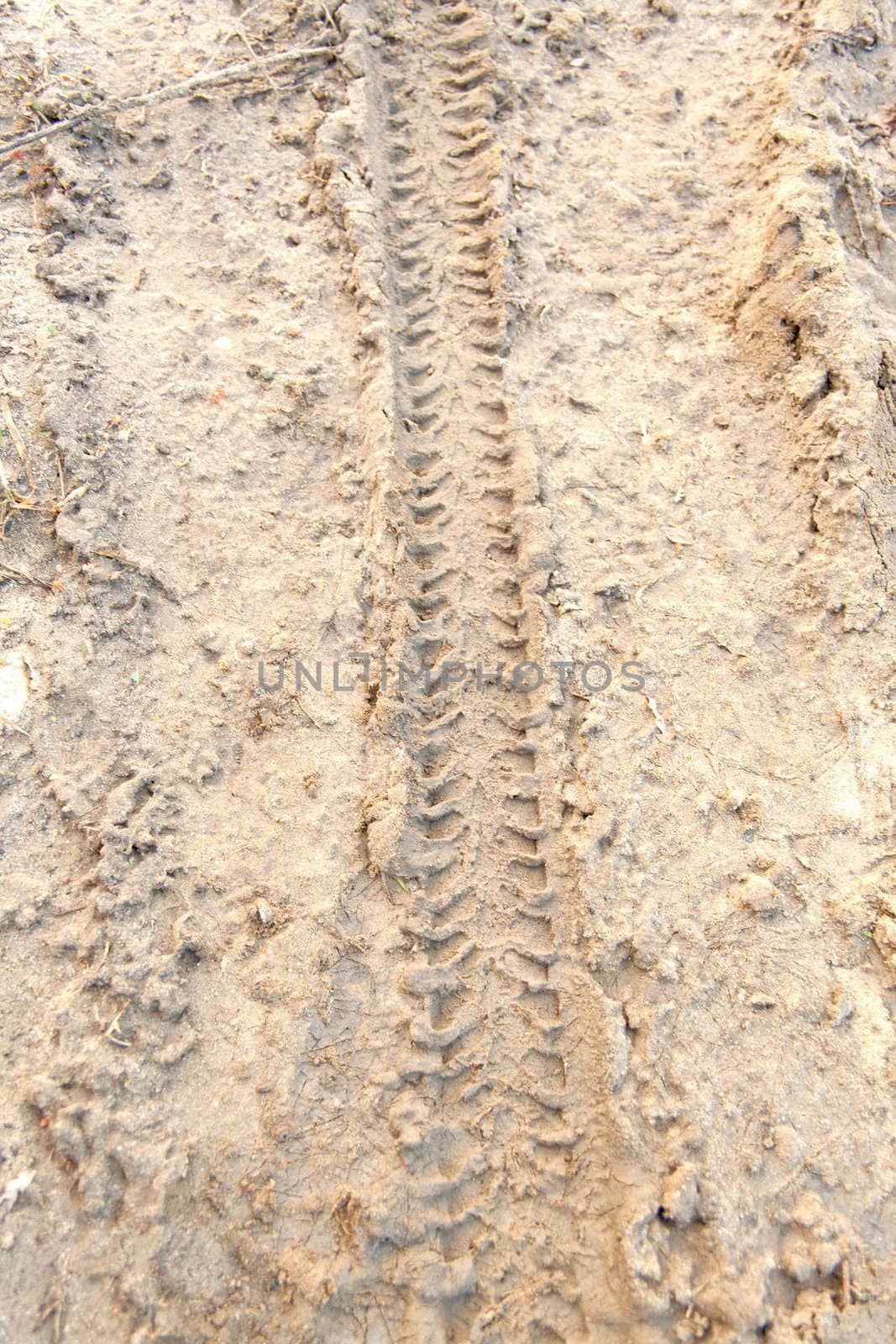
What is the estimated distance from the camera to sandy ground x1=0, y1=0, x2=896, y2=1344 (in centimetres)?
174

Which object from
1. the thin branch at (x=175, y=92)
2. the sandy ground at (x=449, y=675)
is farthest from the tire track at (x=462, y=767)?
the thin branch at (x=175, y=92)

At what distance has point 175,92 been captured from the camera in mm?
3037

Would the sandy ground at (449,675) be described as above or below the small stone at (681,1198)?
above

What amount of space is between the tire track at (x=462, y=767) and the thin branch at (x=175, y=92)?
284mm

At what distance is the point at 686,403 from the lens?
8.97 ft

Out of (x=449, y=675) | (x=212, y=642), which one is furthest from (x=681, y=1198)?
(x=212, y=642)

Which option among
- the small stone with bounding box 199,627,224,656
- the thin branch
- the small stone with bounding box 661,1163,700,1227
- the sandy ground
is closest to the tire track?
the sandy ground

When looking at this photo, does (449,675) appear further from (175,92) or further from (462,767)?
(175,92)

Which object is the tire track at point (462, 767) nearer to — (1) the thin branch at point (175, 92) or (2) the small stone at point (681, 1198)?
(2) the small stone at point (681, 1198)

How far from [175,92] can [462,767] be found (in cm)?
272

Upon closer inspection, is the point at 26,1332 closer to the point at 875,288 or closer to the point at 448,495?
the point at 448,495

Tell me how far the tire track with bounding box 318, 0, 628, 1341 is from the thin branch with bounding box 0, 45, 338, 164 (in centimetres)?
28

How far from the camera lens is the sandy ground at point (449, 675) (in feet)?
5.72

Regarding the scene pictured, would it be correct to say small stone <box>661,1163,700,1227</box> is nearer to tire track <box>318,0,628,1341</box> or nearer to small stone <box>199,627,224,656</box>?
tire track <box>318,0,628,1341</box>
